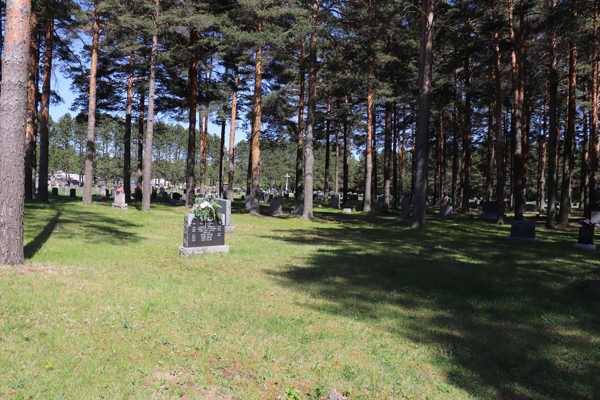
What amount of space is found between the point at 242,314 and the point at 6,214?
4.87 meters

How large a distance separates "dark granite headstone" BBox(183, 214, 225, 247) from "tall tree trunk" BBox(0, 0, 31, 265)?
359cm

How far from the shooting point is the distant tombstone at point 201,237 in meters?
9.84

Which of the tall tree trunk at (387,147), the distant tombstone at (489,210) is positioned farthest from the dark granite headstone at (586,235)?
the tall tree trunk at (387,147)

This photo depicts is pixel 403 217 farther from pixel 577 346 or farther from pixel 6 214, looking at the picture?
pixel 6 214

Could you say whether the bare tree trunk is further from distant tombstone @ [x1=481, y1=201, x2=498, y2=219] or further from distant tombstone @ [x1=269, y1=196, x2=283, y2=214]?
distant tombstone @ [x1=481, y1=201, x2=498, y2=219]

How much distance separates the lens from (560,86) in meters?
28.2

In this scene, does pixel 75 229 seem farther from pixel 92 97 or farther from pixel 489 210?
pixel 489 210

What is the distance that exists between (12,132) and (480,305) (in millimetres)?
8997

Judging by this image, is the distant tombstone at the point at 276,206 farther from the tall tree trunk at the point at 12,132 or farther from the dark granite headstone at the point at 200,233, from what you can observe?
the tall tree trunk at the point at 12,132

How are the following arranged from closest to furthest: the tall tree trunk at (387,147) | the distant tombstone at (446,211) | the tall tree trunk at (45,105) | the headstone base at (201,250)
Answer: the headstone base at (201,250)
the tall tree trunk at (45,105)
the distant tombstone at (446,211)
the tall tree trunk at (387,147)

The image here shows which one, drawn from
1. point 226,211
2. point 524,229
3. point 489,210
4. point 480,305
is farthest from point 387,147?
point 480,305

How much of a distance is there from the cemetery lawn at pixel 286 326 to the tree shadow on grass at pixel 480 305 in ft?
0.09

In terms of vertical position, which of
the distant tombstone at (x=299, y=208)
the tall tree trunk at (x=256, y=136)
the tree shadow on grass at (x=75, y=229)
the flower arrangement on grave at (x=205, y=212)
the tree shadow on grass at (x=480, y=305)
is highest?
the tall tree trunk at (x=256, y=136)

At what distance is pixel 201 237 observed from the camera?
33.1ft
